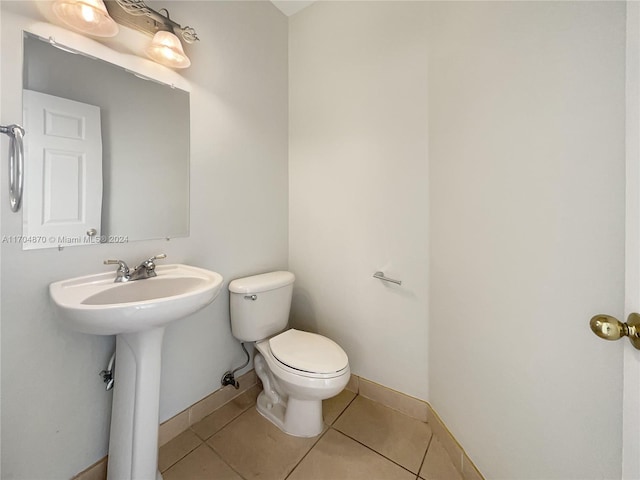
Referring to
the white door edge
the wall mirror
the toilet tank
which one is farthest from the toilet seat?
the white door edge

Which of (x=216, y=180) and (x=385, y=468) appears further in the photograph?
(x=216, y=180)

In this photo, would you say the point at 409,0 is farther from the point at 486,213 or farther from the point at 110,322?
the point at 110,322

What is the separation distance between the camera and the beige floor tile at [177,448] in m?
1.16

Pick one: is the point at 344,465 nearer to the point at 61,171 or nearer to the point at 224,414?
the point at 224,414

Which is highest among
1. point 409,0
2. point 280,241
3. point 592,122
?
point 409,0

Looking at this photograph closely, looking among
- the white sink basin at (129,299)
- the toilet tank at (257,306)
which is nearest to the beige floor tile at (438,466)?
the toilet tank at (257,306)

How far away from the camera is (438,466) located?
1140 mm

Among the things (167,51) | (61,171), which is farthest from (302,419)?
(167,51)

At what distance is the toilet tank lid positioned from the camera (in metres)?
1.42

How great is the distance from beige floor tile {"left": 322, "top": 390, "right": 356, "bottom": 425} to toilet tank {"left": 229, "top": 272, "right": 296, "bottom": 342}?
1.80 feet

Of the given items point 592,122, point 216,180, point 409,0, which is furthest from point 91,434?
point 409,0

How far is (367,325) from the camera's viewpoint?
1559 millimetres

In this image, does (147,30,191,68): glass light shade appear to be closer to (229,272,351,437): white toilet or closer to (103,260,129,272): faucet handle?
(103,260,129,272): faucet handle

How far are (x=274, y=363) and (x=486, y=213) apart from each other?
1192mm
